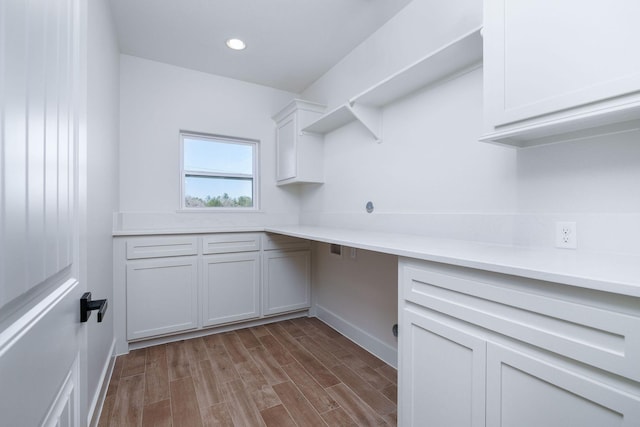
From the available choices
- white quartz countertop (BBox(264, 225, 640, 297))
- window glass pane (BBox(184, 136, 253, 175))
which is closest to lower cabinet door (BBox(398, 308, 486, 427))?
white quartz countertop (BBox(264, 225, 640, 297))

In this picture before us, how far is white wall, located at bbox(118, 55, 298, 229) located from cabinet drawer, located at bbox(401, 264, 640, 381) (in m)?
2.51

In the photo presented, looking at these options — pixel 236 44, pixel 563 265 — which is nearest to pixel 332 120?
pixel 236 44

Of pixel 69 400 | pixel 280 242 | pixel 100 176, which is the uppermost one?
pixel 100 176

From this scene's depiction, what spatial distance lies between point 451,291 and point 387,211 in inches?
44.8

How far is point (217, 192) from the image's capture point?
3.18 meters

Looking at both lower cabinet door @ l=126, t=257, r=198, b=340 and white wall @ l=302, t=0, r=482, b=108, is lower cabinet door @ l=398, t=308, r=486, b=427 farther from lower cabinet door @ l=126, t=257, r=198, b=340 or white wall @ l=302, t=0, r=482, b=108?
lower cabinet door @ l=126, t=257, r=198, b=340

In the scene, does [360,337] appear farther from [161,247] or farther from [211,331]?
[161,247]

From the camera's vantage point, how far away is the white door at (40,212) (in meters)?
0.36

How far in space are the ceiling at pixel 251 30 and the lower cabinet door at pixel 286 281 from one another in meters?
1.90

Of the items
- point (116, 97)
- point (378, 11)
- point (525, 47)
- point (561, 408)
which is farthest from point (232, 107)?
point (561, 408)

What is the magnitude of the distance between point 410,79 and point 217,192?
2.26 meters

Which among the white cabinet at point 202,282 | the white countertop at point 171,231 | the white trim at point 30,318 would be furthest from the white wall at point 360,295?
the white trim at point 30,318

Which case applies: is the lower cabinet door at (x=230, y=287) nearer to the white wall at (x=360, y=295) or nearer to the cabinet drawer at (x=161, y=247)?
the cabinet drawer at (x=161, y=247)

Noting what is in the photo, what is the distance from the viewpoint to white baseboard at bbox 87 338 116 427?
58.1 inches
